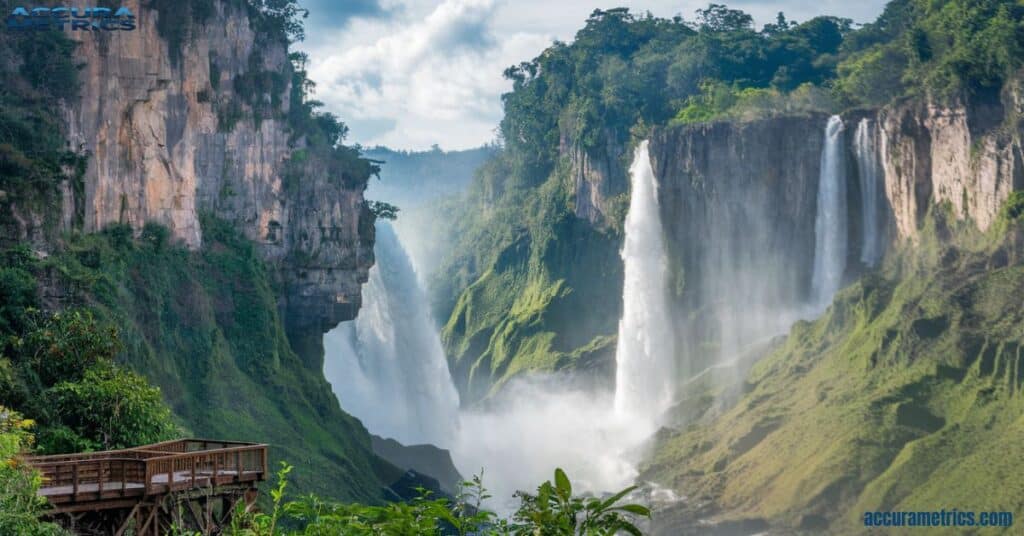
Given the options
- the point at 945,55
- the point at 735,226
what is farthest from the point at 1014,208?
the point at 735,226

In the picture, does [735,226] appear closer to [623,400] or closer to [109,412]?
[623,400]

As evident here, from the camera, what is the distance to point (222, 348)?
62.2m

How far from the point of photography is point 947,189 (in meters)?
74.6

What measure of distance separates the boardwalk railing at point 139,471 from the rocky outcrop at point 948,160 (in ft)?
170

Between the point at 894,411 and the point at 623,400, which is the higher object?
the point at 894,411

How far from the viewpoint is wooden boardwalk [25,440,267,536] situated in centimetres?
2266

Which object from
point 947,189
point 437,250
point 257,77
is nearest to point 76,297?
point 257,77

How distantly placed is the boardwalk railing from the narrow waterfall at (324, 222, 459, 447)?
215 feet

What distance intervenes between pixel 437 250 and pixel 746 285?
5664 cm

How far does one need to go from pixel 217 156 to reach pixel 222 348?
9915 millimetres

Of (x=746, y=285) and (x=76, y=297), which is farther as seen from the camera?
(x=746, y=285)

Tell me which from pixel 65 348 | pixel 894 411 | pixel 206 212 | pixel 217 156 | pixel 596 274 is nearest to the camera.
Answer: pixel 65 348

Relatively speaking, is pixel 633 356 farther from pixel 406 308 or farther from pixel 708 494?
pixel 708 494

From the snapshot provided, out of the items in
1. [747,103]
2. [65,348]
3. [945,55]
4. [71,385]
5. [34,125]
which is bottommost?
[71,385]
